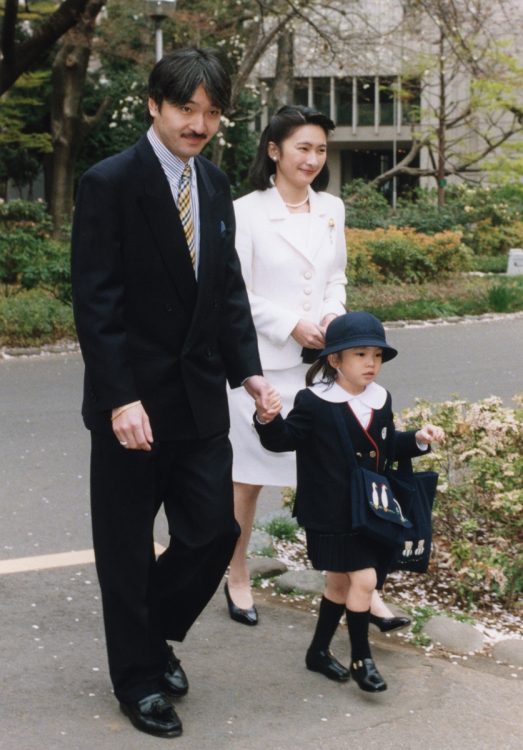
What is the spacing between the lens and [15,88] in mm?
32344

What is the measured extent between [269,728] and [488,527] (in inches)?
75.3

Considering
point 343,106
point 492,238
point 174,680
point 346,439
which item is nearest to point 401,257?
point 492,238

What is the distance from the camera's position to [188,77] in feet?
12.1

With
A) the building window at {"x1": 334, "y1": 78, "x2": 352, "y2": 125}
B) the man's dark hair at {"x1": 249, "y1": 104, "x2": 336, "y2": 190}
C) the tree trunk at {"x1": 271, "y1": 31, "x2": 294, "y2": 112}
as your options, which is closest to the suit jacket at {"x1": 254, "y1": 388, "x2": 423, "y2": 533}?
the man's dark hair at {"x1": 249, "y1": 104, "x2": 336, "y2": 190}

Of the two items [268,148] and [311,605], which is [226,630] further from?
[268,148]

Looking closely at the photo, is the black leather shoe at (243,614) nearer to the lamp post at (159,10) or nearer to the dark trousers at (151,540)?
the dark trousers at (151,540)

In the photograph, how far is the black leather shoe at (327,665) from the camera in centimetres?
431

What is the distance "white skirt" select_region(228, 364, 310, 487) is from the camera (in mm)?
4914

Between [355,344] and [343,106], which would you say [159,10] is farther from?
[343,106]

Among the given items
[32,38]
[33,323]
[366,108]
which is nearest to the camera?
[33,323]

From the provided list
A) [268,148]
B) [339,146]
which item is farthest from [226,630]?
[339,146]

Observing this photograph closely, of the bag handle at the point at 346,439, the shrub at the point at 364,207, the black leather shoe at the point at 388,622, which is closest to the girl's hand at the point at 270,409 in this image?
the bag handle at the point at 346,439

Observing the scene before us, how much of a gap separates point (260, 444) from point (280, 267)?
701mm

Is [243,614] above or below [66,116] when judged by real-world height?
below
